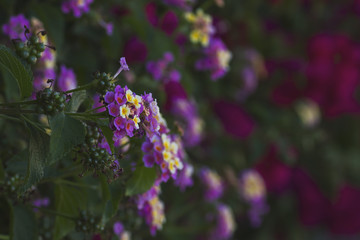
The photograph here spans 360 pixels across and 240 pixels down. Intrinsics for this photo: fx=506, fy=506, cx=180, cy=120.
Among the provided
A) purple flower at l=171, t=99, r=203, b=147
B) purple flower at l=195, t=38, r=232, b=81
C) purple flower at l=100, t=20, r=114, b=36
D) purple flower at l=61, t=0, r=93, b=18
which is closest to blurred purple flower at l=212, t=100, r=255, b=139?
purple flower at l=171, t=99, r=203, b=147

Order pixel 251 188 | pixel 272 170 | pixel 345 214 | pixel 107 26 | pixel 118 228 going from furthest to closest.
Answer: pixel 345 214, pixel 272 170, pixel 251 188, pixel 107 26, pixel 118 228

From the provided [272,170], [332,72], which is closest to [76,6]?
[272,170]

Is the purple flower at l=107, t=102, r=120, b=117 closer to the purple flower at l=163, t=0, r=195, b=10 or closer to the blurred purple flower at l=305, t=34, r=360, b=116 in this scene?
the purple flower at l=163, t=0, r=195, b=10

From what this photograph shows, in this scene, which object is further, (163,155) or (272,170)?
(272,170)

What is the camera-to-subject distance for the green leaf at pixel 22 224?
1.95 ft

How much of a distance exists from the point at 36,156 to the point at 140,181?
0.15 m

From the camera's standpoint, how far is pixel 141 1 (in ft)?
3.23

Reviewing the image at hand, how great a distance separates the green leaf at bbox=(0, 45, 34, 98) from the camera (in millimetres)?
488

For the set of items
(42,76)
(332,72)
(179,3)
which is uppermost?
(332,72)

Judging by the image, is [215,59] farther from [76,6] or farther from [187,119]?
[76,6]

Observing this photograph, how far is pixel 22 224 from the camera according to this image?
602 mm

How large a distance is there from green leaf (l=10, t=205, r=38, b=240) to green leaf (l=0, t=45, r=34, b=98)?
6.6 inches

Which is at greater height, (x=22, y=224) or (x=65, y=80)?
(x=65, y=80)

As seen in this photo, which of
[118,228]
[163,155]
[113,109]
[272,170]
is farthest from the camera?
[272,170]
